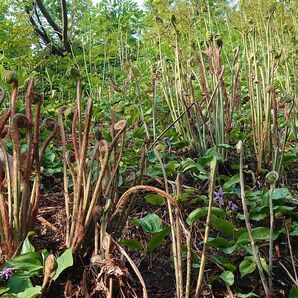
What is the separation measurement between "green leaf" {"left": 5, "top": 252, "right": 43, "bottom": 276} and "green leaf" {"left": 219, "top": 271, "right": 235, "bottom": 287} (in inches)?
20.7

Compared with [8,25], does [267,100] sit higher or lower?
lower

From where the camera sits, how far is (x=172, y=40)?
299 cm

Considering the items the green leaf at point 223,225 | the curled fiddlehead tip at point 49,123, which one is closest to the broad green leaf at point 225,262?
the green leaf at point 223,225

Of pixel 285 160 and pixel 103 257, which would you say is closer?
pixel 103 257

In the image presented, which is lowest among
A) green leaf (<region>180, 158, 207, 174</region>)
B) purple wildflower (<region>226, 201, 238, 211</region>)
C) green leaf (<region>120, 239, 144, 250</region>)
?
green leaf (<region>120, 239, 144, 250</region>)

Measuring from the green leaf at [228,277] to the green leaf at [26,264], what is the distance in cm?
53

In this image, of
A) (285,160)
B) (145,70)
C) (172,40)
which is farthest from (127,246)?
(145,70)

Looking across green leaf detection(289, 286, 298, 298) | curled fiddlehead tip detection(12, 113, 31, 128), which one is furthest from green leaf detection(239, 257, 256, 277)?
curled fiddlehead tip detection(12, 113, 31, 128)

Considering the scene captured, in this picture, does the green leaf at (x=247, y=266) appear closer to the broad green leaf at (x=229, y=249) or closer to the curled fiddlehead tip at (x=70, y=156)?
the broad green leaf at (x=229, y=249)

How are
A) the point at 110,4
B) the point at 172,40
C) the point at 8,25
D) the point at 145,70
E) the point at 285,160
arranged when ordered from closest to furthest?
the point at 285,160
the point at 172,40
the point at 8,25
the point at 145,70
the point at 110,4

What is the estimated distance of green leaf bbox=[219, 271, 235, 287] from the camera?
4.48 ft

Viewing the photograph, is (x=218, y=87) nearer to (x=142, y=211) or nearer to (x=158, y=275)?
(x=142, y=211)

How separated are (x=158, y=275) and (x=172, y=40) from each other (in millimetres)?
1890

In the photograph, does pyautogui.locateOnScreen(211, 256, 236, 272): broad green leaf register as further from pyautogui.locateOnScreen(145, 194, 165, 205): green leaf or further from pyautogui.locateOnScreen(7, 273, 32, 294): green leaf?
pyautogui.locateOnScreen(7, 273, 32, 294): green leaf
